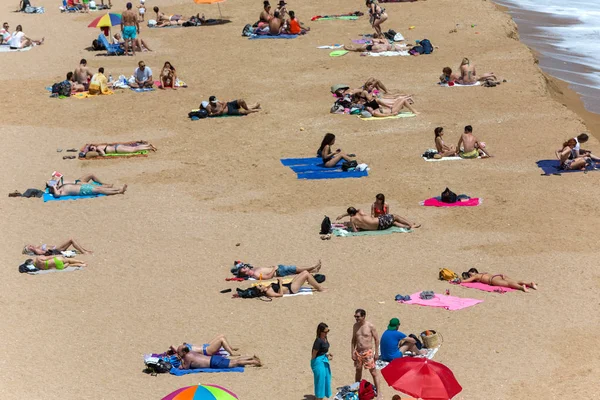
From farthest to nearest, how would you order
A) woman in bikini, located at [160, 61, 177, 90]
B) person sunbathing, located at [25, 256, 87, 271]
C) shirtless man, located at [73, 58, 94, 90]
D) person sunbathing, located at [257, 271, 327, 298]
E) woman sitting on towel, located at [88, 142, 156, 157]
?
shirtless man, located at [73, 58, 94, 90] < woman in bikini, located at [160, 61, 177, 90] < woman sitting on towel, located at [88, 142, 156, 157] < person sunbathing, located at [25, 256, 87, 271] < person sunbathing, located at [257, 271, 327, 298]

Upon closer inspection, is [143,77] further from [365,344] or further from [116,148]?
[365,344]

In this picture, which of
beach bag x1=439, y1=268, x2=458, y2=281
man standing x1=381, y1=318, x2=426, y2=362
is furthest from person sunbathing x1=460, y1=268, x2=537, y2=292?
man standing x1=381, y1=318, x2=426, y2=362

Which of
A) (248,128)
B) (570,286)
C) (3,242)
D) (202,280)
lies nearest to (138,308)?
(202,280)

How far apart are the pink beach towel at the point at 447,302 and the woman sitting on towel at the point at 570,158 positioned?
736cm

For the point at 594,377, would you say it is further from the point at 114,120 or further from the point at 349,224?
the point at 114,120

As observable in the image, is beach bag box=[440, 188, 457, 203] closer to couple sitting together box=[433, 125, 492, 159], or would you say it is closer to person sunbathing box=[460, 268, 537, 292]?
couple sitting together box=[433, 125, 492, 159]

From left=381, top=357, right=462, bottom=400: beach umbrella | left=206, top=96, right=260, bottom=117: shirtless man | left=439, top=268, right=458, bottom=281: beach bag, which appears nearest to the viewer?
left=381, top=357, right=462, bottom=400: beach umbrella

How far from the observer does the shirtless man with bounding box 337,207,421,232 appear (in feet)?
68.3

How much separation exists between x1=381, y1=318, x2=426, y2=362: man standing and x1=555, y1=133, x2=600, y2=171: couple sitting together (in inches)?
377

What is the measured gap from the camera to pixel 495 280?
59.7 feet

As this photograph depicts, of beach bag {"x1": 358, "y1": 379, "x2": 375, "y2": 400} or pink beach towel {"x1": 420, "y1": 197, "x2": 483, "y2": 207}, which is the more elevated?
beach bag {"x1": 358, "y1": 379, "x2": 375, "y2": 400}

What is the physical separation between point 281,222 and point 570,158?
6620 millimetres

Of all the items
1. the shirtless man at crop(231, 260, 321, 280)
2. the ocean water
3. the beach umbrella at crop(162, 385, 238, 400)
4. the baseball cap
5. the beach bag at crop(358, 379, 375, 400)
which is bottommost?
the ocean water

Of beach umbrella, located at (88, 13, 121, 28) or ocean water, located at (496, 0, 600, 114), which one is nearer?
ocean water, located at (496, 0, 600, 114)
